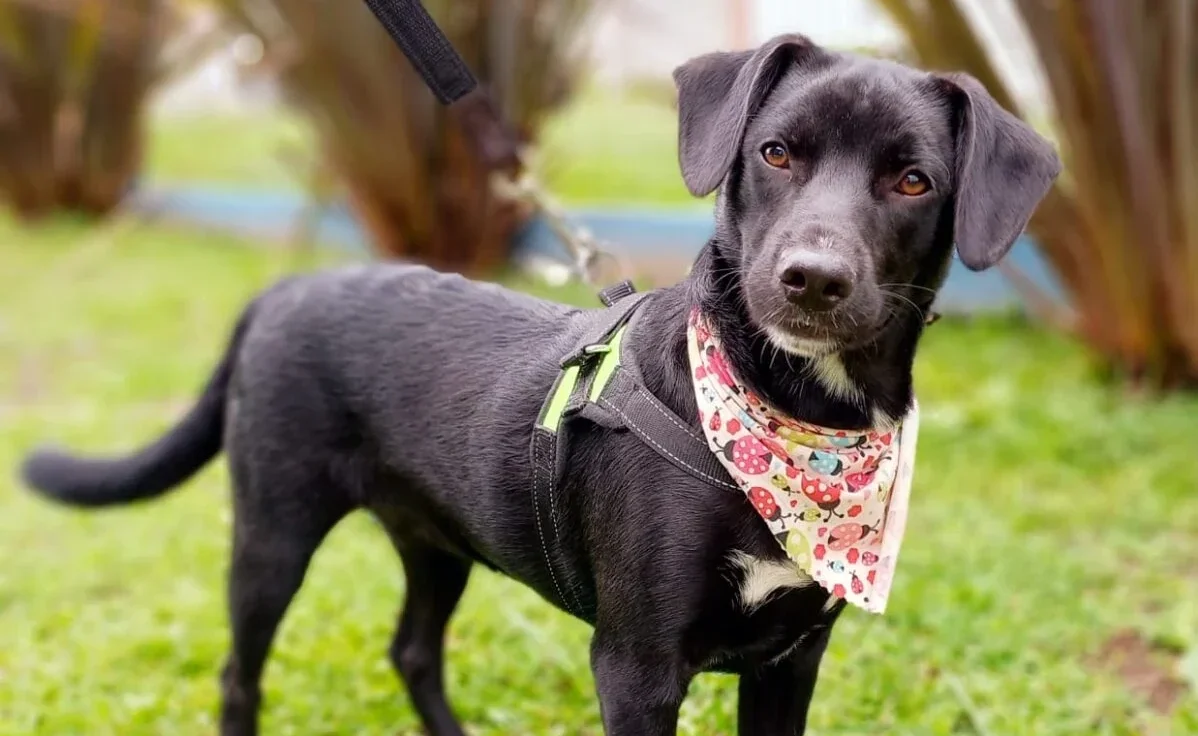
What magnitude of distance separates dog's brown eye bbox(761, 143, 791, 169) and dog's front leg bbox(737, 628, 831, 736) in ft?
3.05

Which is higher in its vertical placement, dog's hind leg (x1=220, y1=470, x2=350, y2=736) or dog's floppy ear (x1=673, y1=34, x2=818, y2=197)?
dog's floppy ear (x1=673, y1=34, x2=818, y2=197)

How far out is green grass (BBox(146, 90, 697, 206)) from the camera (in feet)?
32.4

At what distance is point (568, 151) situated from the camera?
10.3 metres

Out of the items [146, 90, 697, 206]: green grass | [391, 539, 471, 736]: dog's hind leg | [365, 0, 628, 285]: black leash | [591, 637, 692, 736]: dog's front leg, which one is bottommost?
[146, 90, 697, 206]: green grass

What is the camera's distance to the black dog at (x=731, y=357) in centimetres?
222

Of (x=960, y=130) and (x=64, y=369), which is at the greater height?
(x=960, y=130)

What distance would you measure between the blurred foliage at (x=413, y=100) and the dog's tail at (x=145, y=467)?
421 centimetres

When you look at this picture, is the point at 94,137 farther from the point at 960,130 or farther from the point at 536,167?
the point at 960,130

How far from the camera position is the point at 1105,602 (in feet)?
13.1

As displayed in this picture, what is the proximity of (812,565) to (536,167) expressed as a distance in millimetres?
5677

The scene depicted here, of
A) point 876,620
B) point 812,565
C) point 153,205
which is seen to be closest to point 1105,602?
point 876,620

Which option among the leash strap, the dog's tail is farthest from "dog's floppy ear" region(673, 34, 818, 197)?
the dog's tail

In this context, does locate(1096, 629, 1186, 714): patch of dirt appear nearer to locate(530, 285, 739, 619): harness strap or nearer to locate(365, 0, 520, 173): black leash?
locate(530, 285, 739, 619): harness strap

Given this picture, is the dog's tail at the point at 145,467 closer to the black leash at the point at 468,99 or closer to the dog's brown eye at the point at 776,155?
the black leash at the point at 468,99
